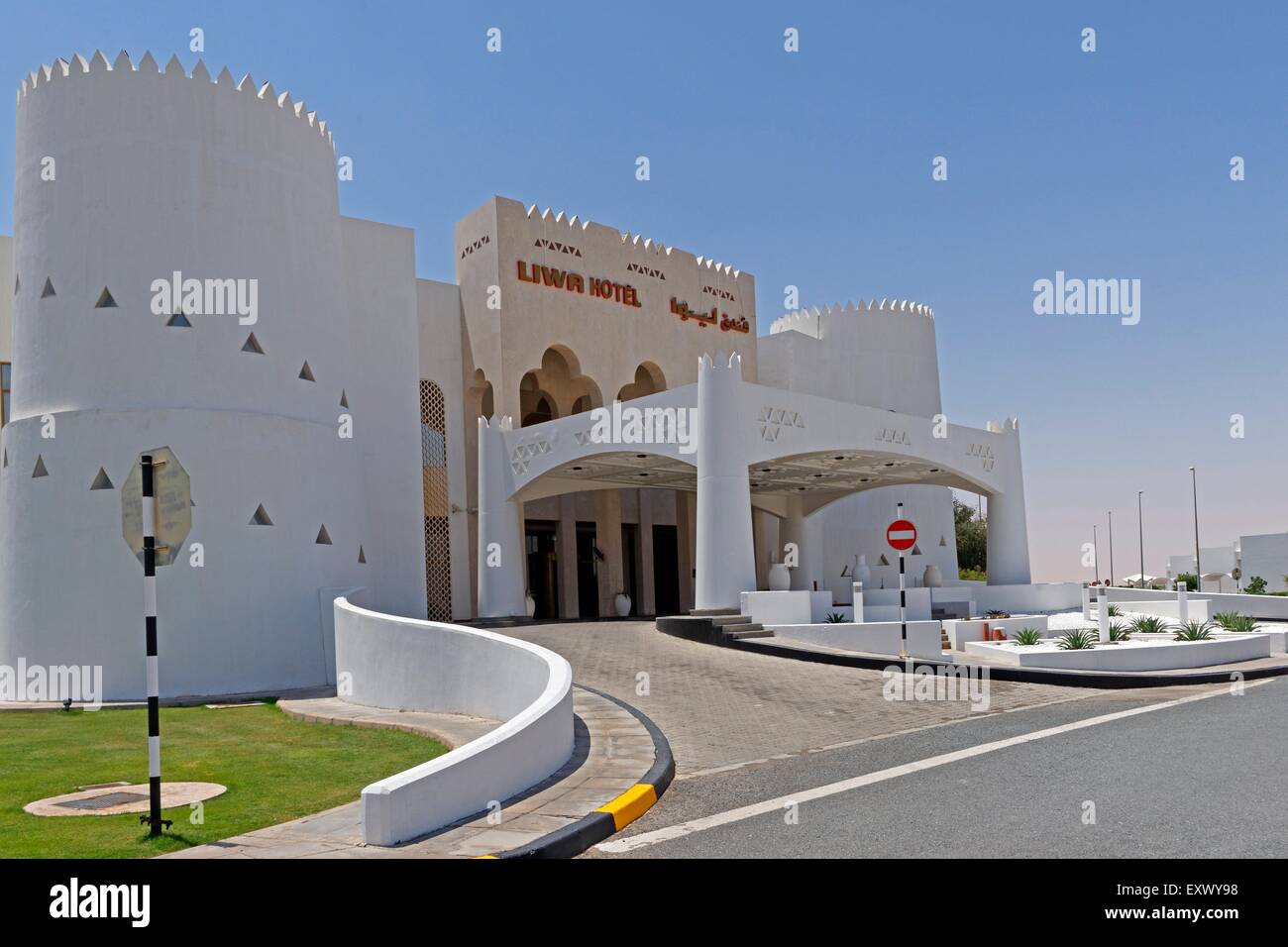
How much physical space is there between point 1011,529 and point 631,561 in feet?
43.8

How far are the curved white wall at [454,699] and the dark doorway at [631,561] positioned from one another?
20.7m

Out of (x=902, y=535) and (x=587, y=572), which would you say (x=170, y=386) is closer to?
(x=902, y=535)

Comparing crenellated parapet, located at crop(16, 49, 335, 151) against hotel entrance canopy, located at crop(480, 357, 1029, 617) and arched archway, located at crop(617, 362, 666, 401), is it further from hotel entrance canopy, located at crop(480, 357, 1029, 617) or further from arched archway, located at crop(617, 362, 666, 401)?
arched archway, located at crop(617, 362, 666, 401)

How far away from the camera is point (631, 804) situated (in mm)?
8250

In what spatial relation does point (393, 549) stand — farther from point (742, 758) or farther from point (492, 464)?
point (742, 758)

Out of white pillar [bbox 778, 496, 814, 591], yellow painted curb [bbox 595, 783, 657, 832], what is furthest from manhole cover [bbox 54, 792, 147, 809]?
white pillar [bbox 778, 496, 814, 591]

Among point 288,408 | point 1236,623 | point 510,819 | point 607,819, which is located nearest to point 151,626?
point 510,819

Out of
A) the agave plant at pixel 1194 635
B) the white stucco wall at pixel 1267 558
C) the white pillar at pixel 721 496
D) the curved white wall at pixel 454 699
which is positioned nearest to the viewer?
the curved white wall at pixel 454 699

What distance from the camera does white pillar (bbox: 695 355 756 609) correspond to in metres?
24.3

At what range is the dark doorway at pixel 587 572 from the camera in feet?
126

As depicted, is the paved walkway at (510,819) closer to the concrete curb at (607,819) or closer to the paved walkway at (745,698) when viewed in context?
the concrete curb at (607,819)

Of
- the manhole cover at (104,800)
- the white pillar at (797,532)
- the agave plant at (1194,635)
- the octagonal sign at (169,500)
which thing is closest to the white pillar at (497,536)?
the white pillar at (797,532)

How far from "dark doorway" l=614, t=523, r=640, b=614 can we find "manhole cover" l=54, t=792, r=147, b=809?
98.1 ft
